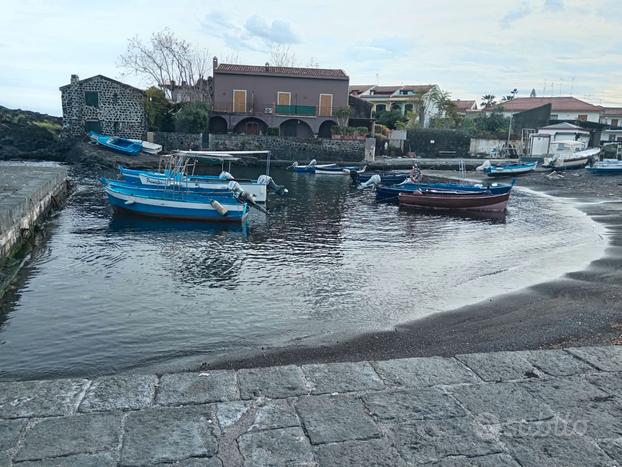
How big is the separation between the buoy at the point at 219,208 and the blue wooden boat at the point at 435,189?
1045 centimetres

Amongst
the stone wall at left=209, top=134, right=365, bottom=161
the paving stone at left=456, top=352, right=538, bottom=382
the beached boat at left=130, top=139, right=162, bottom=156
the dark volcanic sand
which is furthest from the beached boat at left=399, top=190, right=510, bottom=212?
the beached boat at left=130, top=139, right=162, bottom=156

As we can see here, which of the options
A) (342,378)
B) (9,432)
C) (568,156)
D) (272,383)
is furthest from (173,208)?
(568,156)

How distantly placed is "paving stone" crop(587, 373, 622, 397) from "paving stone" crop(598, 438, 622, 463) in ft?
3.20

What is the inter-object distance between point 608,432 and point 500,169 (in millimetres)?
39711

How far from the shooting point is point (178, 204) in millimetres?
20000

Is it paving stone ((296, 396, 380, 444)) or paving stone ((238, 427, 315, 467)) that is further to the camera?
paving stone ((296, 396, 380, 444))

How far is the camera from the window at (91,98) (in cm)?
4431

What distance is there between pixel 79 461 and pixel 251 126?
47.0 meters

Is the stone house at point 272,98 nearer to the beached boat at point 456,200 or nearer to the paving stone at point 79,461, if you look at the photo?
the beached boat at point 456,200

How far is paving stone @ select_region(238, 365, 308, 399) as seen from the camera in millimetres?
5133

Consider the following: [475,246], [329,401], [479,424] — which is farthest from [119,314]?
[475,246]

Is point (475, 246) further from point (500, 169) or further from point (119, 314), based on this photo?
point (500, 169)

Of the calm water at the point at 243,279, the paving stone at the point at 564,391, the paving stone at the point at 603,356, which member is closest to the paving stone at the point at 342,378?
the paving stone at the point at 564,391

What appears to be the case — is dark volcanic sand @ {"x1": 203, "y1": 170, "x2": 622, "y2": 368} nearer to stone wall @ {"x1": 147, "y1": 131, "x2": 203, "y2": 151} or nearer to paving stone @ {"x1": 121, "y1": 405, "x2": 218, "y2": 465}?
paving stone @ {"x1": 121, "y1": 405, "x2": 218, "y2": 465}
